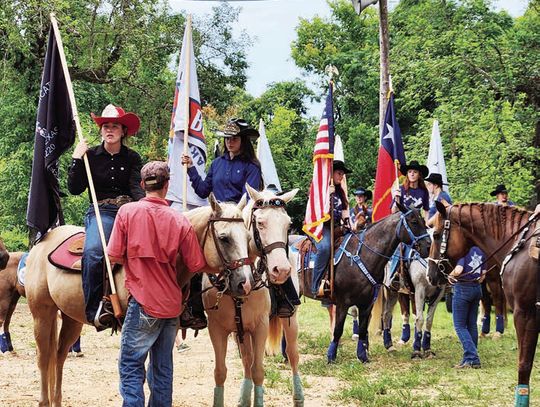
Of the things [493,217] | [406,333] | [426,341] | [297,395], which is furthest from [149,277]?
[406,333]

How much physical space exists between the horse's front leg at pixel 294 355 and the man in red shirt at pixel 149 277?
9.74ft

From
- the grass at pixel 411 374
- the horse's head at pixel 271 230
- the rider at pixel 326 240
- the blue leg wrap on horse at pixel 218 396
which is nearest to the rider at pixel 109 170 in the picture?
the horse's head at pixel 271 230

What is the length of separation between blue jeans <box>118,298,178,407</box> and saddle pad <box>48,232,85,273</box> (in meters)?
1.83

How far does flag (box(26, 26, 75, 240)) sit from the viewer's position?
26.3 ft

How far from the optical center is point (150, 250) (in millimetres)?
5887

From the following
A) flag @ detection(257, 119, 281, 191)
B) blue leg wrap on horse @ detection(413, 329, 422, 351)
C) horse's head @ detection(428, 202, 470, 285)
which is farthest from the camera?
flag @ detection(257, 119, 281, 191)

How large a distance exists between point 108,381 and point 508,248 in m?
5.59

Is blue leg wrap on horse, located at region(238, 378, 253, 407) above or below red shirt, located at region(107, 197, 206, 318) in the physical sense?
below

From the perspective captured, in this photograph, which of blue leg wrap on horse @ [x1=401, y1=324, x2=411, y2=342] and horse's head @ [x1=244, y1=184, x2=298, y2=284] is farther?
blue leg wrap on horse @ [x1=401, y1=324, x2=411, y2=342]

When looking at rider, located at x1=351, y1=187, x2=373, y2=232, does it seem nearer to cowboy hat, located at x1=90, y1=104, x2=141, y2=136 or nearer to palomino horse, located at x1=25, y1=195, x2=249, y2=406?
palomino horse, located at x1=25, y1=195, x2=249, y2=406

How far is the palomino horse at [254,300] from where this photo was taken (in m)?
7.04

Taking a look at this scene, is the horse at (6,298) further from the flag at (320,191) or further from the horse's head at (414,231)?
the horse's head at (414,231)

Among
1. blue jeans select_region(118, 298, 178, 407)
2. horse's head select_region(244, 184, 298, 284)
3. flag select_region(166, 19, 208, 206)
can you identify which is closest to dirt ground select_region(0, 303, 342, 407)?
flag select_region(166, 19, 208, 206)

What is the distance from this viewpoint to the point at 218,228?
653 centimetres
